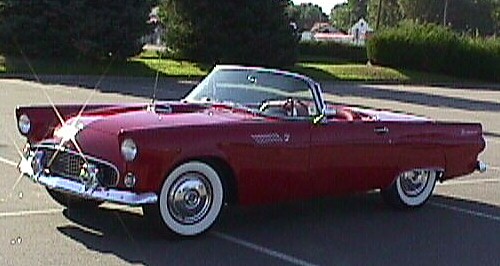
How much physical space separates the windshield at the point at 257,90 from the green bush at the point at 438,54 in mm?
36111

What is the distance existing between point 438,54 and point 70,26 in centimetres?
2149

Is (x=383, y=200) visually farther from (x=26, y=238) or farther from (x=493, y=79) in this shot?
(x=493, y=79)

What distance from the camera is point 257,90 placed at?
24.8 feet

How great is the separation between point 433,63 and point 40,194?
123ft

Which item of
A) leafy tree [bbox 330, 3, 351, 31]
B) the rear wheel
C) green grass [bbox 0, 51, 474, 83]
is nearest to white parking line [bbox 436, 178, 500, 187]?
the rear wheel

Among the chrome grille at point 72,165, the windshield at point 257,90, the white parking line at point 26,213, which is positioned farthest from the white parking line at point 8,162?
the chrome grille at point 72,165

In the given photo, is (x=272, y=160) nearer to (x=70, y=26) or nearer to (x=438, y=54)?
(x=70, y=26)

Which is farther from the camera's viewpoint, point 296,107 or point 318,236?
point 296,107

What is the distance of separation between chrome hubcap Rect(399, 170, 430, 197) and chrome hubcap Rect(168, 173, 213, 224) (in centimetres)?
243

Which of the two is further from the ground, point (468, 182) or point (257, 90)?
point (257, 90)

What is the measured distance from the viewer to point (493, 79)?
43.4 meters

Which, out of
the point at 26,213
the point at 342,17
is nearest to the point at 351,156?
the point at 26,213

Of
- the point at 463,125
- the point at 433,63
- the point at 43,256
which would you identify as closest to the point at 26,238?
the point at 43,256

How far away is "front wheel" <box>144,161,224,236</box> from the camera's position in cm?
635
